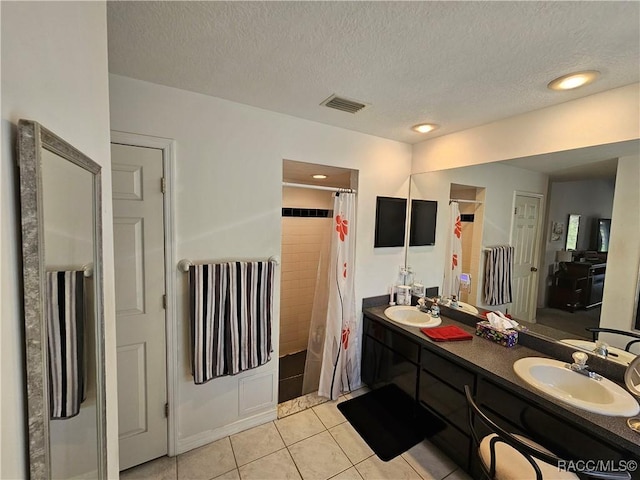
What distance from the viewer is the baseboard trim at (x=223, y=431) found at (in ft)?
6.19

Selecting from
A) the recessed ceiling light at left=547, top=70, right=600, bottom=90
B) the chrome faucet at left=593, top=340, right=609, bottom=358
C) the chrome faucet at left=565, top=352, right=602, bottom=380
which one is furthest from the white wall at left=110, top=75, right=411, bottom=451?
the chrome faucet at left=593, top=340, right=609, bottom=358

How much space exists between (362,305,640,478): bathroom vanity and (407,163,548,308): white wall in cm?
54

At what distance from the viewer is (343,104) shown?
72.6 inches

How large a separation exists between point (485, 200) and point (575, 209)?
623mm

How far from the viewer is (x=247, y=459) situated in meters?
1.85

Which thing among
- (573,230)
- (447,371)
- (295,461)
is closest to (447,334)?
(447,371)

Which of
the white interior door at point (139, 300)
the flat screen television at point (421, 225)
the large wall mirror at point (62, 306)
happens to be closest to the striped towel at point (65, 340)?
the large wall mirror at point (62, 306)

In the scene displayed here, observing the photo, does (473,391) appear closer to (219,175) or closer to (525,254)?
(525,254)

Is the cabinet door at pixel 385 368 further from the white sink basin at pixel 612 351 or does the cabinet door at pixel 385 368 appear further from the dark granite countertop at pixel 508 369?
the white sink basin at pixel 612 351

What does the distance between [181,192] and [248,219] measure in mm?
467

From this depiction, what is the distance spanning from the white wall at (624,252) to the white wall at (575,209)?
0.05 metres

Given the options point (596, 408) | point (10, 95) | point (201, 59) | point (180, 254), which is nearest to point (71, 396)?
point (10, 95)

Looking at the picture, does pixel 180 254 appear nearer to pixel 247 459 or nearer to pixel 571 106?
pixel 247 459

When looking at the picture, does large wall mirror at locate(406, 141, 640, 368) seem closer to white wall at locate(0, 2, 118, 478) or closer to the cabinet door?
the cabinet door
